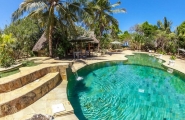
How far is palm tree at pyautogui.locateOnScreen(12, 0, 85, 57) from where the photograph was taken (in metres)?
12.2

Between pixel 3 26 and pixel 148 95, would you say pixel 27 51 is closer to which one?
pixel 3 26

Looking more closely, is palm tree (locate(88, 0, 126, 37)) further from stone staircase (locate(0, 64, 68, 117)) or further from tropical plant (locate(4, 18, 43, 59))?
stone staircase (locate(0, 64, 68, 117))

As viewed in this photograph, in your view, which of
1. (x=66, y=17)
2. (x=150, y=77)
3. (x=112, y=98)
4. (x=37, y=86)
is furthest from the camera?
(x=66, y=17)

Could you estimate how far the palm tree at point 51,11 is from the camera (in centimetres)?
1220

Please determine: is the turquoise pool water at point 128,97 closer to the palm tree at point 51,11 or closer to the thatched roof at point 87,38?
the palm tree at point 51,11

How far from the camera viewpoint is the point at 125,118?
576 cm

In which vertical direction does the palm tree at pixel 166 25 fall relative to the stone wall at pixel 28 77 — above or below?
above

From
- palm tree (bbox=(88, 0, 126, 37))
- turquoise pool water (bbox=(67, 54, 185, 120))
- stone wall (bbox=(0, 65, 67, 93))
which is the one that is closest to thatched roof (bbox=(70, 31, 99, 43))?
palm tree (bbox=(88, 0, 126, 37))

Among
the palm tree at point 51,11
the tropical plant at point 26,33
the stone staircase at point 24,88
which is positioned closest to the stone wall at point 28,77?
the stone staircase at point 24,88

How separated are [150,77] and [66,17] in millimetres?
9240

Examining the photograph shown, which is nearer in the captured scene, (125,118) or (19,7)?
(125,118)

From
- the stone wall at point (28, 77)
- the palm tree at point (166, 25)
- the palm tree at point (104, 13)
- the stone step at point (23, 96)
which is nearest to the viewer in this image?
the stone step at point (23, 96)

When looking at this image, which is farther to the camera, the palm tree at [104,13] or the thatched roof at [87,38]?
the palm tree at [104,13]

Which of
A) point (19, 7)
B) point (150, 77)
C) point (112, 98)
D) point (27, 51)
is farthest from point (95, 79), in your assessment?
point (27, 51)
